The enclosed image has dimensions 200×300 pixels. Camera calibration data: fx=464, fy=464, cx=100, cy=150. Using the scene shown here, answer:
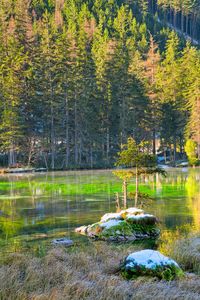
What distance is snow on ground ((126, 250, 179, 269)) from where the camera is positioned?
336 inches

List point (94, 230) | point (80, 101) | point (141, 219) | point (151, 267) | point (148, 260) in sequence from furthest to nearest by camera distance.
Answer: point (80, 101) < point (141, 219) < point (94, 230) < point (148, 260) < point (151, 267)

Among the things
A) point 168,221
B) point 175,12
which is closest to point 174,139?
point 168,221

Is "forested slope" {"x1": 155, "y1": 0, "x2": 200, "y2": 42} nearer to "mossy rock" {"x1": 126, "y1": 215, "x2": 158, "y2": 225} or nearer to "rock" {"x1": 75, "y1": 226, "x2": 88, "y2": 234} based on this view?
"mossy rock" {"x1": 126, "y1": 215, "x2": 158, "y2": 225}

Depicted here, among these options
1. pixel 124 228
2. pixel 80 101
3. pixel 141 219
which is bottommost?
pixel 124 228

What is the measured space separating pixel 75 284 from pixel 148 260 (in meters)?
2.22

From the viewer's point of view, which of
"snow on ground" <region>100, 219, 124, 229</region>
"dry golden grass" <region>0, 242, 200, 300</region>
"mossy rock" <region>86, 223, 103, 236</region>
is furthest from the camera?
"snow on ground" <region>100, 219, 124, 229</region>

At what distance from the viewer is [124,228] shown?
16.6 m

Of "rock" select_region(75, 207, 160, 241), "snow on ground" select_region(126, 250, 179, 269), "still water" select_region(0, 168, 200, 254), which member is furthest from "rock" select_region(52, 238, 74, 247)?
"snow on ground" select_region(126, 250, 179, 269)

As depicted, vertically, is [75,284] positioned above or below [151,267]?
above

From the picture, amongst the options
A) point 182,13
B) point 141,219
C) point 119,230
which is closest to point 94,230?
point 119,230

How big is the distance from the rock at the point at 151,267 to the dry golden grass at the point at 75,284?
213 millimetres

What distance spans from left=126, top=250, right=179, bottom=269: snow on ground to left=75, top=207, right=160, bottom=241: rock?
7.09 m

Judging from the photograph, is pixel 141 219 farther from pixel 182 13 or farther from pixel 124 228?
pixel 182 13

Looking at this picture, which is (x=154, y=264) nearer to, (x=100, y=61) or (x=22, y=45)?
(x=22, y=45)
